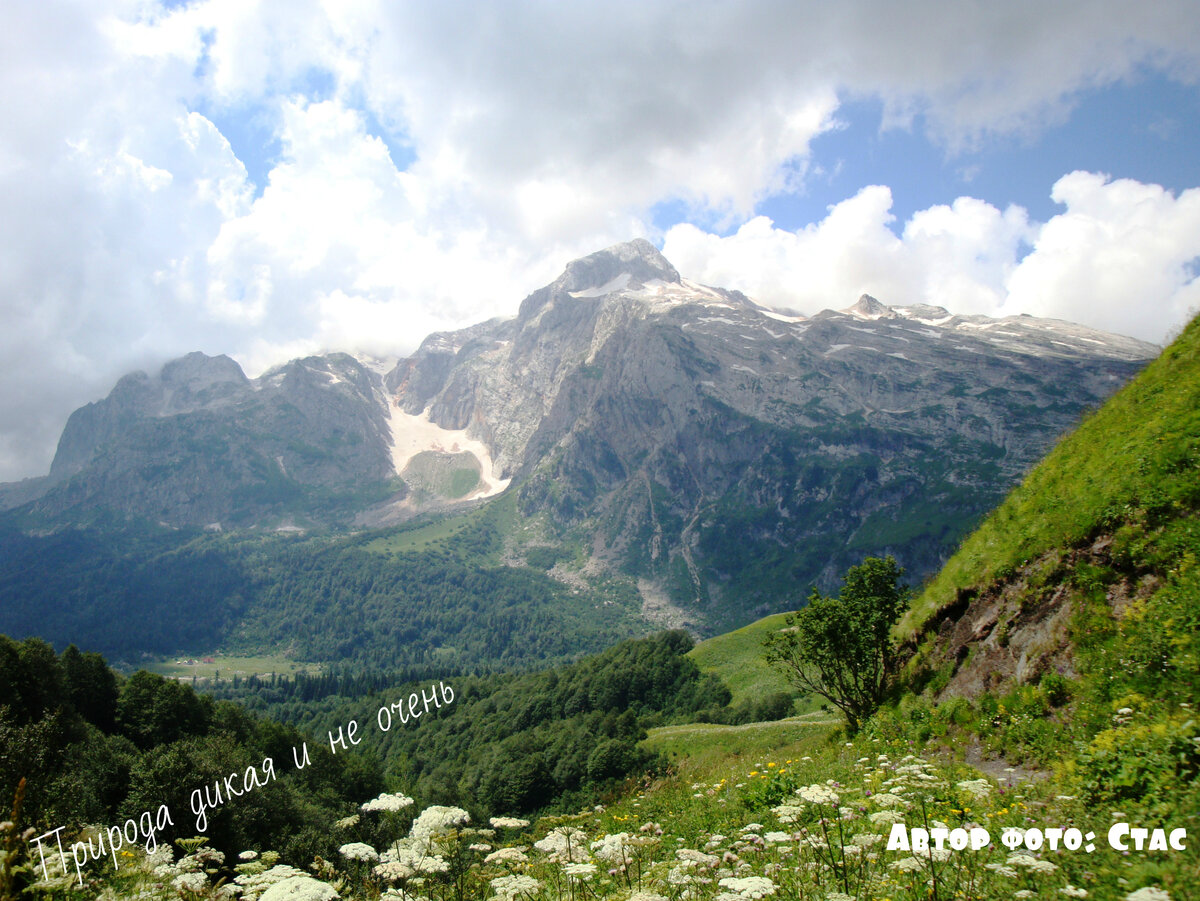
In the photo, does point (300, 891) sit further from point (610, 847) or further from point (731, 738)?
point (731, 738)

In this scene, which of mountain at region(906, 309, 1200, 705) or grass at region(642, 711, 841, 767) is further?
A: grass at region(642, 711, 841, 767)

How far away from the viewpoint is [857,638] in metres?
29.7

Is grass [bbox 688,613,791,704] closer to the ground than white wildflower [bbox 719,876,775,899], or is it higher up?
closer to the ground

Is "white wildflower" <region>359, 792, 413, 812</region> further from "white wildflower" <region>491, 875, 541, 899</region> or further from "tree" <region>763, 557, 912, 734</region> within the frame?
"tree" <region>763, 557, 912, 734</region>

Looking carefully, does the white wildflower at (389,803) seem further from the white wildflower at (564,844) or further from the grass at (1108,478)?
the grass at (1108,478)

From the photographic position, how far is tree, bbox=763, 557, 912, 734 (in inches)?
1166

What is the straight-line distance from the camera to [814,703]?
8581cm

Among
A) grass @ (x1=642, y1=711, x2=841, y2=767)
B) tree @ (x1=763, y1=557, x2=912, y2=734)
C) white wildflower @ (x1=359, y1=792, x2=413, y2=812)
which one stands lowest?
grass @ (x1=642, y1=711, x2=841, y2=767)

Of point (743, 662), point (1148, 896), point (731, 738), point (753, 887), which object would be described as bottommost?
point (743, 662)

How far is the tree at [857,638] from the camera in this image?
1166 inches

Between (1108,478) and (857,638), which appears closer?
(1108,478)

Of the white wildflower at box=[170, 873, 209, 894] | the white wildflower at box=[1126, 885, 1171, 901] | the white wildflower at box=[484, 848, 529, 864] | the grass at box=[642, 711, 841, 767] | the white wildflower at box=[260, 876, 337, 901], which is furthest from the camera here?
the grass at box=[642, 711, 841, 767]

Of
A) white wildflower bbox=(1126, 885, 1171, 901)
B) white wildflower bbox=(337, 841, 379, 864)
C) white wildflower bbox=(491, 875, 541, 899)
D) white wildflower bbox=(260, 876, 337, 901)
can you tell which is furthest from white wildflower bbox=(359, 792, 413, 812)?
white wildflower bbox=(1126, 885, 1171, 901)

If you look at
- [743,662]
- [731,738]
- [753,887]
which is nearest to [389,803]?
[753,887]
